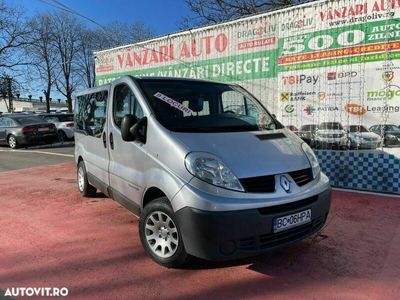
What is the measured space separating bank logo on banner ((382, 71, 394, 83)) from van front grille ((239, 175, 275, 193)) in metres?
4.53

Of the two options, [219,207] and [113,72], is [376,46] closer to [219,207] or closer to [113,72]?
[219,207]

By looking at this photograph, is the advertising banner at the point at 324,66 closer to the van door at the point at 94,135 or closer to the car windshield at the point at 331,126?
the car windshield at the point at 331,126

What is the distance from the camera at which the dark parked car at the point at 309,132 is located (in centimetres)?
806

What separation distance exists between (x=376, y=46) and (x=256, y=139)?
436 centimetres

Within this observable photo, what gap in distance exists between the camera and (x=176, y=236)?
3.77 m

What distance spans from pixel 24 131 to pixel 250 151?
625 inches

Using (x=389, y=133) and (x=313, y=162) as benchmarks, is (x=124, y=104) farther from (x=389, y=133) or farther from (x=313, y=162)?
(x=389, y=133)

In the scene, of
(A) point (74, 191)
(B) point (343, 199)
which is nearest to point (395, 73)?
(B) point (343, 199)

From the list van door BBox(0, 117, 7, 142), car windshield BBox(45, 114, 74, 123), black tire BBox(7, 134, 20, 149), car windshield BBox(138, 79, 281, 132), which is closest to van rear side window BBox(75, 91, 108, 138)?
car windshield BBox(138, 79, 281, 132)

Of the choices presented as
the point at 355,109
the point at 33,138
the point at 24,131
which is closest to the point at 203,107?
the point at 355,109

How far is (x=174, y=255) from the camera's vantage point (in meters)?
3.81

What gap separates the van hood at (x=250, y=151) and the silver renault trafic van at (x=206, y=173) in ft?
0.03

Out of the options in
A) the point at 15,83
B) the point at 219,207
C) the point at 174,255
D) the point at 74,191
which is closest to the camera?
the point at 219,207

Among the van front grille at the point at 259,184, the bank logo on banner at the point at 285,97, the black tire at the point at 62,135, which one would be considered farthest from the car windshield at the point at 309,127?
the black tire at the point at 62,135
